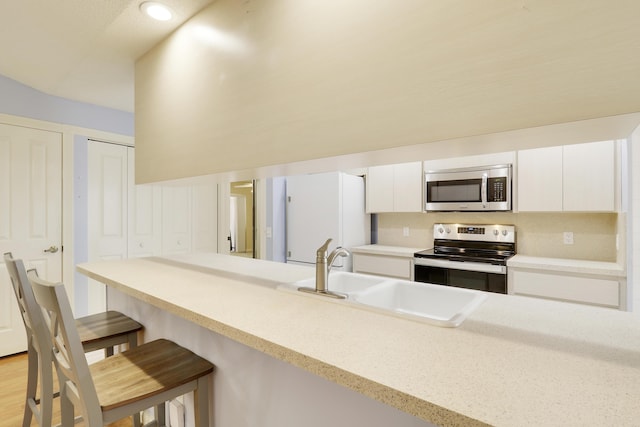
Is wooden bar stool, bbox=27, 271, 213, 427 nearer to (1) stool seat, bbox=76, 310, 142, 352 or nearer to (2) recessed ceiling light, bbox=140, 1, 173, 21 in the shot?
(1) stool seat, bbox=76, 310, 142, 352

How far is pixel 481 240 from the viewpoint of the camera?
10.9ft

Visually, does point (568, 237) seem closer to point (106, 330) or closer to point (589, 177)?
point (589, 177)

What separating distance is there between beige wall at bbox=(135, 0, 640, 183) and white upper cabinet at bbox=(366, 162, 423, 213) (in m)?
2.33

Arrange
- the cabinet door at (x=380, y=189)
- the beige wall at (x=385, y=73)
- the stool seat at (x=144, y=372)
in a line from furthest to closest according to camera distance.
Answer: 1. the cabinet door at (x=380, y=189)
2. the stool seat at (x=144, y=372)
3. the beige wall at (x=385, y=73)

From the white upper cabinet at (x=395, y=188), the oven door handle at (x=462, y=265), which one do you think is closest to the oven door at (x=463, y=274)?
the oven door handle at (x=462, y=265)

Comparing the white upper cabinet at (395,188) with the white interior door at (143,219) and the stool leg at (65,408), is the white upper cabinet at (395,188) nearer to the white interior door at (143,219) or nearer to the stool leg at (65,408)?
the white interior door at (143,219)

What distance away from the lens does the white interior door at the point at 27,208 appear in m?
2.79

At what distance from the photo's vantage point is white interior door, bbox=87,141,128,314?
3.27 metres

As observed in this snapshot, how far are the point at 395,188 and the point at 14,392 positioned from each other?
360 centimetres

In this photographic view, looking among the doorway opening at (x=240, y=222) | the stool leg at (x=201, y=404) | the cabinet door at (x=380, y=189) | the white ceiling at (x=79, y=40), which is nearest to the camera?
the stool leg at (x=201, y=404)

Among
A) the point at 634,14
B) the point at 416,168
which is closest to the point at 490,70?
the point at 634,14

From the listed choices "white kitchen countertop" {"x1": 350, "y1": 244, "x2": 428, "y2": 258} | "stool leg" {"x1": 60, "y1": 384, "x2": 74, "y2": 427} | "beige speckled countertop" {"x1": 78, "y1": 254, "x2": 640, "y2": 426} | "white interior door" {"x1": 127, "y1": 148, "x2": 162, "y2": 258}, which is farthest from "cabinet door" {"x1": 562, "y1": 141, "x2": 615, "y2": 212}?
"white interior door" {"x1": 127, "y1": 148, "x2": 162, "y2": 258}

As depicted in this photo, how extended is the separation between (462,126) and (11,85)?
3.67 metres

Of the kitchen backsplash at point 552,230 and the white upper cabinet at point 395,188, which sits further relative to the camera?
the white upper cabinet at point 395,188
